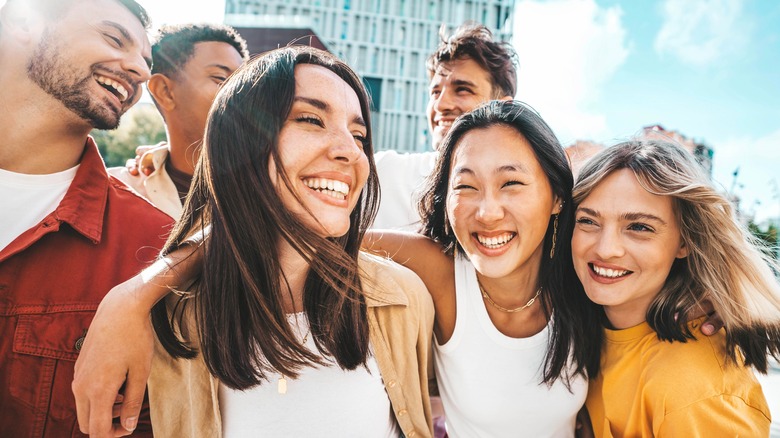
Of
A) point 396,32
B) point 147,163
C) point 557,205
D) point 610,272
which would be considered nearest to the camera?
point 610,272

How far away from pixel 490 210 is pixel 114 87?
1.90m

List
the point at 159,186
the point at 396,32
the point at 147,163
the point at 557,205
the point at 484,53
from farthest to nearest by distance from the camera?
1. the point at 396,32
2. the point at 484,53
3. the point at 147,163
4. the point at 159,186
5. the point at 557,205

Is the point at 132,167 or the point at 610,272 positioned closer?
the point at 610,272

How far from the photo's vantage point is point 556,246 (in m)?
2.38

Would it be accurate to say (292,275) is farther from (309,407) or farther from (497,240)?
(497,240)

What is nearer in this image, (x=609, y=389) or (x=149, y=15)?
(x=609, y=389)

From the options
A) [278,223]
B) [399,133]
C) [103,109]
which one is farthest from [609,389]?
[399,133]

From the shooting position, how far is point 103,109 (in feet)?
7.01

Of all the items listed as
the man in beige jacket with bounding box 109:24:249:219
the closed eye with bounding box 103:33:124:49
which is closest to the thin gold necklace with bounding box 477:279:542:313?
the closed eye with bounding box 103:33:124:49

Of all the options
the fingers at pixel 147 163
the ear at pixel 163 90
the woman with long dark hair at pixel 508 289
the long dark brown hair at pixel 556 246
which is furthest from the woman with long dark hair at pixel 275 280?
the ear at pixel 163 90

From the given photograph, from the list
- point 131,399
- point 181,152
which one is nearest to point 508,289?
point 131,399

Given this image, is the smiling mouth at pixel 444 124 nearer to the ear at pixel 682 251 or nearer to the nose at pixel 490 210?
the nose at pixel 490 210

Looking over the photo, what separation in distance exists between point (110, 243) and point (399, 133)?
148 feet

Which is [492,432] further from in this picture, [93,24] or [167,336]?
[93,24]
